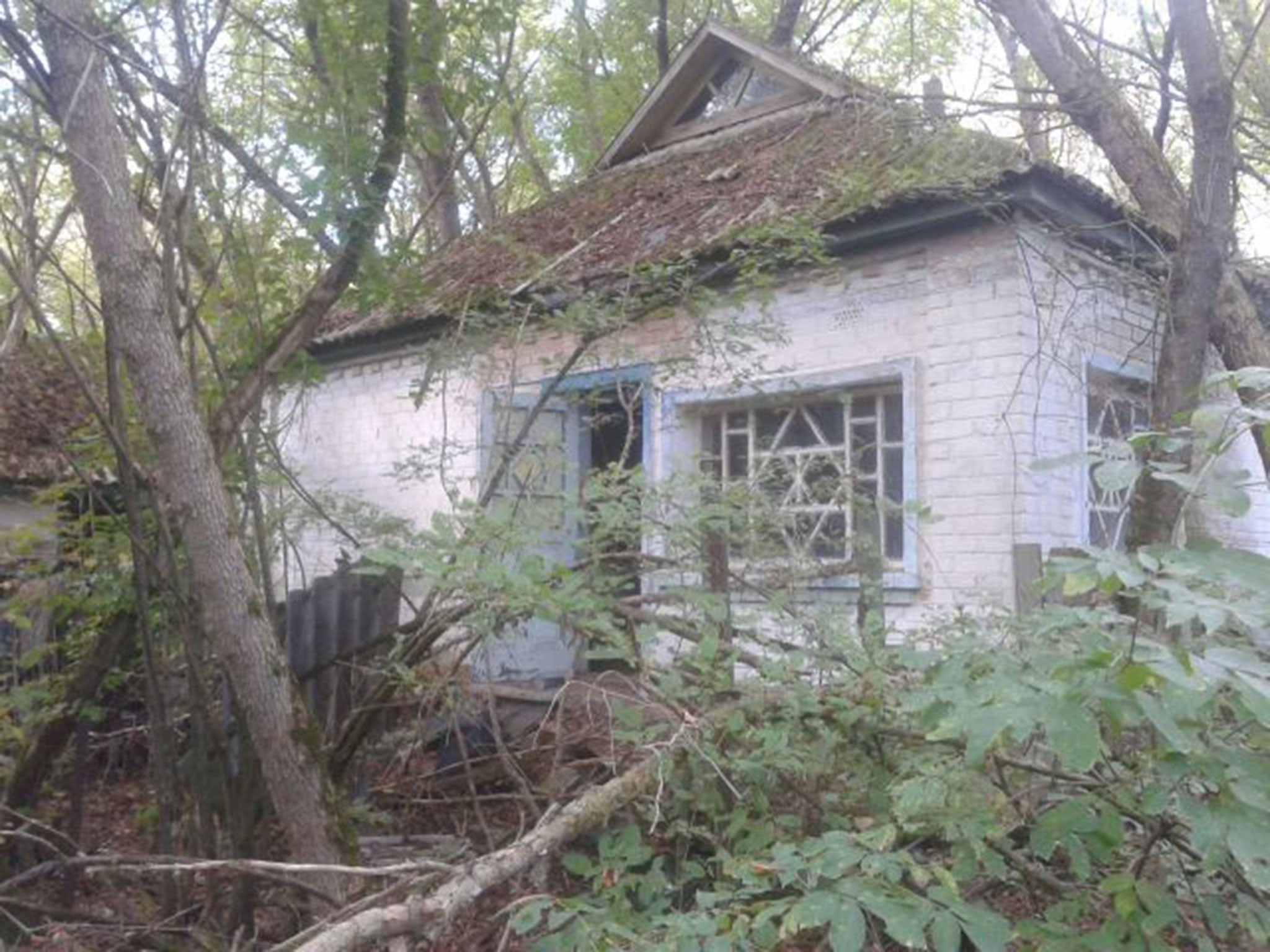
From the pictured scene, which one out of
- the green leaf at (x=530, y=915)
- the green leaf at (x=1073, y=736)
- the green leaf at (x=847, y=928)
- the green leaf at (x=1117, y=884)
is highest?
the green leaf at (x=1073, y=736)

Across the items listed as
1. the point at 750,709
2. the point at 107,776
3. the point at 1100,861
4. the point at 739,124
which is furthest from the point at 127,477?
the point at 739,124

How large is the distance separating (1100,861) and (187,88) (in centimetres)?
348

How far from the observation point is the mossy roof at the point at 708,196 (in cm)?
608

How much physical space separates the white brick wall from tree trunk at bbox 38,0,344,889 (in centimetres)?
208

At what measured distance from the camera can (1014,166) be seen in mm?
6086

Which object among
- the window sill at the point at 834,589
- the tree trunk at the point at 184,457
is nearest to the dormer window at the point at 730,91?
the window sill at the point at 834,589

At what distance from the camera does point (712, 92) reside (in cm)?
1038

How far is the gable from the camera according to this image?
9.53 meters

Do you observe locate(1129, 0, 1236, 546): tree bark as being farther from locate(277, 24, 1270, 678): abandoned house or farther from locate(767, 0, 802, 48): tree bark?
locate(767, 0, 802, 48): tree bark

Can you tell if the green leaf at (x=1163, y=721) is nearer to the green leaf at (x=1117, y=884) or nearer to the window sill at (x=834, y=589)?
the green leaf at (x=1117, y=884)

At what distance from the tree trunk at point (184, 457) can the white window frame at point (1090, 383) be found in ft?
14.1

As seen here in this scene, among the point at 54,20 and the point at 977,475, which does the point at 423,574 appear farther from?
the point at 977,475

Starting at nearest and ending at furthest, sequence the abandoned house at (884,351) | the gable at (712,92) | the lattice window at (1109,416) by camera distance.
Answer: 1. the abandoned house at (884,351)
2. the lattice window at (1109,416)
3. the gable at (712,92)

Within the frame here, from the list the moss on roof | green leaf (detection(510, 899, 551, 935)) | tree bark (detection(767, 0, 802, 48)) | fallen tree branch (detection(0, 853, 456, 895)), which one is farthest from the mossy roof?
tree bark (detection(767, 0, 802, 48))
